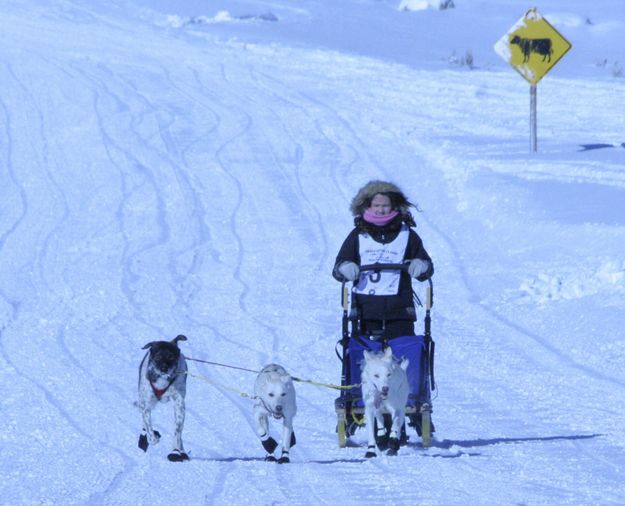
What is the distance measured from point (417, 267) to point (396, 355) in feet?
1.73

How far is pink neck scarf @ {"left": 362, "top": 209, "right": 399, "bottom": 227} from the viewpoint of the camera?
784 cm

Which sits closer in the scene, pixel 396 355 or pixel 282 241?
pixel 396 355

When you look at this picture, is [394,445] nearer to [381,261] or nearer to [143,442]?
[381,261]

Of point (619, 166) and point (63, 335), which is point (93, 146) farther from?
point (63, 335)

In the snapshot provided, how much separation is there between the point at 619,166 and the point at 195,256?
5484 mm

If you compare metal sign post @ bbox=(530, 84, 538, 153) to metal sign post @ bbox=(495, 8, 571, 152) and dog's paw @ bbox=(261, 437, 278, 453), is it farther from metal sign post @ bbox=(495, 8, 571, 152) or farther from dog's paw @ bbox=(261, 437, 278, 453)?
dog's paw @ bbox=(261, 437, 278, 453)

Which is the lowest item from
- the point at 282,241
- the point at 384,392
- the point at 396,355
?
the point at 384,392

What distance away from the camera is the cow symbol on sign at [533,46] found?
17688 mm

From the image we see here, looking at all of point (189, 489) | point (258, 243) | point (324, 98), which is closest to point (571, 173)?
point (258, 243)

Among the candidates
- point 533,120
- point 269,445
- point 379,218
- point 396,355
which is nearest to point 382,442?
point 396,355

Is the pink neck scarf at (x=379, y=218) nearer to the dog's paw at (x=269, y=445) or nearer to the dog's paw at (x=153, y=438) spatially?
the dog's paw at (x=269, y=445)

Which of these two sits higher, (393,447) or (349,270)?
(349,270)

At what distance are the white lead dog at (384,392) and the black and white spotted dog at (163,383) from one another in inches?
38.6

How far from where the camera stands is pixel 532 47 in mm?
17797
